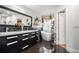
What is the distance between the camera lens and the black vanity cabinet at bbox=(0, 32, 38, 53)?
1554 mm

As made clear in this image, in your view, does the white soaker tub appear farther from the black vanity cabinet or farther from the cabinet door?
the cabinet door

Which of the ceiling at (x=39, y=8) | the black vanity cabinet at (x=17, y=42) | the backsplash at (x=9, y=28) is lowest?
the black vanity cabinet at (x=17, y=42)

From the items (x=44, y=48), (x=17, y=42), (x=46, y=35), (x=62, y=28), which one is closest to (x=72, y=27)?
(x=62, y=28)

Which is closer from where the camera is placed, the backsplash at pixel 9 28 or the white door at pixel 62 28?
the backsplash at pixel 9 28

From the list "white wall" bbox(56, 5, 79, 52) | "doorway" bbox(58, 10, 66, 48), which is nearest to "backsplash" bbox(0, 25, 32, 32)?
"doorway" bbox(58, 10, 66, 48)

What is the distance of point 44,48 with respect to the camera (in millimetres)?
1735

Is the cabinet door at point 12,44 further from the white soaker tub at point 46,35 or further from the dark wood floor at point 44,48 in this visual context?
the white soaker tub at point 46,35

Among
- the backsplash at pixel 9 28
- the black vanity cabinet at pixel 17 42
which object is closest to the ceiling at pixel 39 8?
the backsplash at pixel 9 28

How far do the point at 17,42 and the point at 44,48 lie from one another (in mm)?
477

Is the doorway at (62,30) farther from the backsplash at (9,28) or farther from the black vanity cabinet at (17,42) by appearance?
the backsplash at (9,28)

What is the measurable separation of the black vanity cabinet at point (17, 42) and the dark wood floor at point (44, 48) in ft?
0.26

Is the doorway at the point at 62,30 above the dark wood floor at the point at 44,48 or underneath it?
above

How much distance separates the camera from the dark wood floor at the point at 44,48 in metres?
1.70
